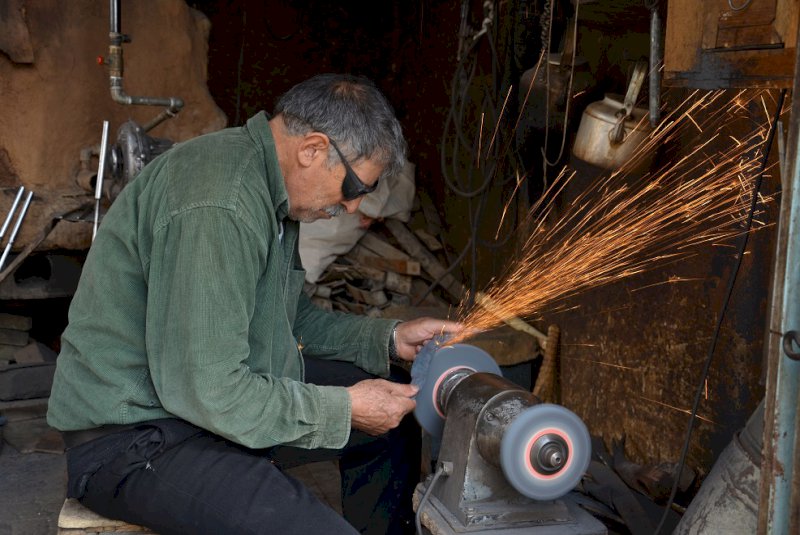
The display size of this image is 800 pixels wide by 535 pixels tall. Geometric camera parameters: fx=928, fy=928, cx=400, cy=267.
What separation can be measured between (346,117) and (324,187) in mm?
224

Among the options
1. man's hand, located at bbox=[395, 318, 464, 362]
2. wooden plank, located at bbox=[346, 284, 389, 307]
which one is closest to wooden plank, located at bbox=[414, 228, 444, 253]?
wooden plank, located at bbox=[346, 284, 389, 307]

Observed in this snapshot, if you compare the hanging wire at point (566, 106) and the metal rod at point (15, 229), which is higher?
the hanging wire at point (566, 106)

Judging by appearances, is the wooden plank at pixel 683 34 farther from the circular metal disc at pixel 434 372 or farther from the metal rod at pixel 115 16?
the metal rod at pixel 115 16

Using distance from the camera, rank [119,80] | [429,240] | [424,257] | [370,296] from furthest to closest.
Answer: [429,240] < [424,257] < [370,296] < [119,80]

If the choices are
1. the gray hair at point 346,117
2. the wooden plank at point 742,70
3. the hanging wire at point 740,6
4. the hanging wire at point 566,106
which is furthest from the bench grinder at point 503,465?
the hanging wire at point 566,106

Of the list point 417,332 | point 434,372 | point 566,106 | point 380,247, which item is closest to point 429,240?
point 380,247

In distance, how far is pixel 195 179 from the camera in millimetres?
2445

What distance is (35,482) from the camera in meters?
4.23

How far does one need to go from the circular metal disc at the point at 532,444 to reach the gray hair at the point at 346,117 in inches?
33.9

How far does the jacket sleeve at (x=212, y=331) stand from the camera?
2.33 metres

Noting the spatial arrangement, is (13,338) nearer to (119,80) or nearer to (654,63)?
(119,80)

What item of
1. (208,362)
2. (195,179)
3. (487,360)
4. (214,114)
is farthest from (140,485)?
(214,114)

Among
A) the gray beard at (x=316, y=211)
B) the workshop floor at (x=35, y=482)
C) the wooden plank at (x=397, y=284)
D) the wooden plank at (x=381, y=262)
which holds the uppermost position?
the gray beard at (x=316, y=211)

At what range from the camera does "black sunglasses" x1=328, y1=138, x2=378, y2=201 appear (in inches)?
104
